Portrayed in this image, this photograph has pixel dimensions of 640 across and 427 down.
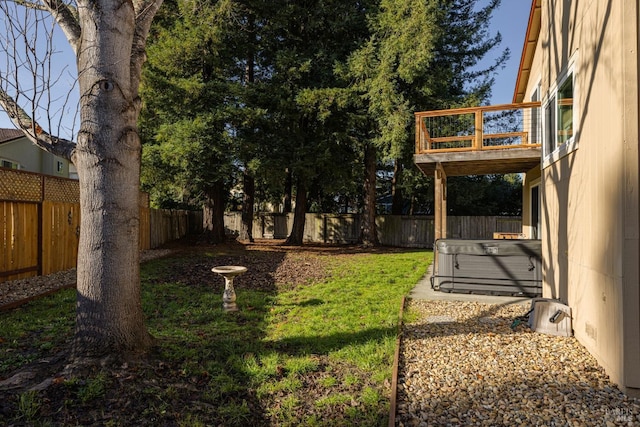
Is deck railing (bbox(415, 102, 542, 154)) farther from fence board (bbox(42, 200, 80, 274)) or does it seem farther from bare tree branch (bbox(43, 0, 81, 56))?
fence board (bbox(42, 200, 80, 274))

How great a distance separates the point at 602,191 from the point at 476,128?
4.68 metres

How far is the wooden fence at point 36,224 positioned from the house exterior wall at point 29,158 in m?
12.1

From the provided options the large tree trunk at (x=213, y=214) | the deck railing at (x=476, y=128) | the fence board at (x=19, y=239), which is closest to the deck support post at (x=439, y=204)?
the deck railing at (x=476, y=128)

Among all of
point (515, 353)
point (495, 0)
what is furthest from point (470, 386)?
point (495, 0)

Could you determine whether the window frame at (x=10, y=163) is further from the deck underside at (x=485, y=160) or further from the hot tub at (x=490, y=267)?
the hot tub at (x=490, y=267)

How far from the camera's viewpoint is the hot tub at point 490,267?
22.4 ft

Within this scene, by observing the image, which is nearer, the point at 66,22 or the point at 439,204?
the point at 66,22

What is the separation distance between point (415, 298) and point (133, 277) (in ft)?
15.7

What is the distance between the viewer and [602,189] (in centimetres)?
384

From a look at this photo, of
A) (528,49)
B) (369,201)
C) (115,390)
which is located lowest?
(115,390)

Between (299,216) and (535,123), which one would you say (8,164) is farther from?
(535,123)

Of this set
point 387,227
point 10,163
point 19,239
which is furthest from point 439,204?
point 10,163

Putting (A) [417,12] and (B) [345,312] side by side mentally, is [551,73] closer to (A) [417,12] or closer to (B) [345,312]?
(B) [345,312]

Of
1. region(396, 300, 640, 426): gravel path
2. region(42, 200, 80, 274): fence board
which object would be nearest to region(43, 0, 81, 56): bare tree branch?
region(396, 300, 640, 426): gravel path
